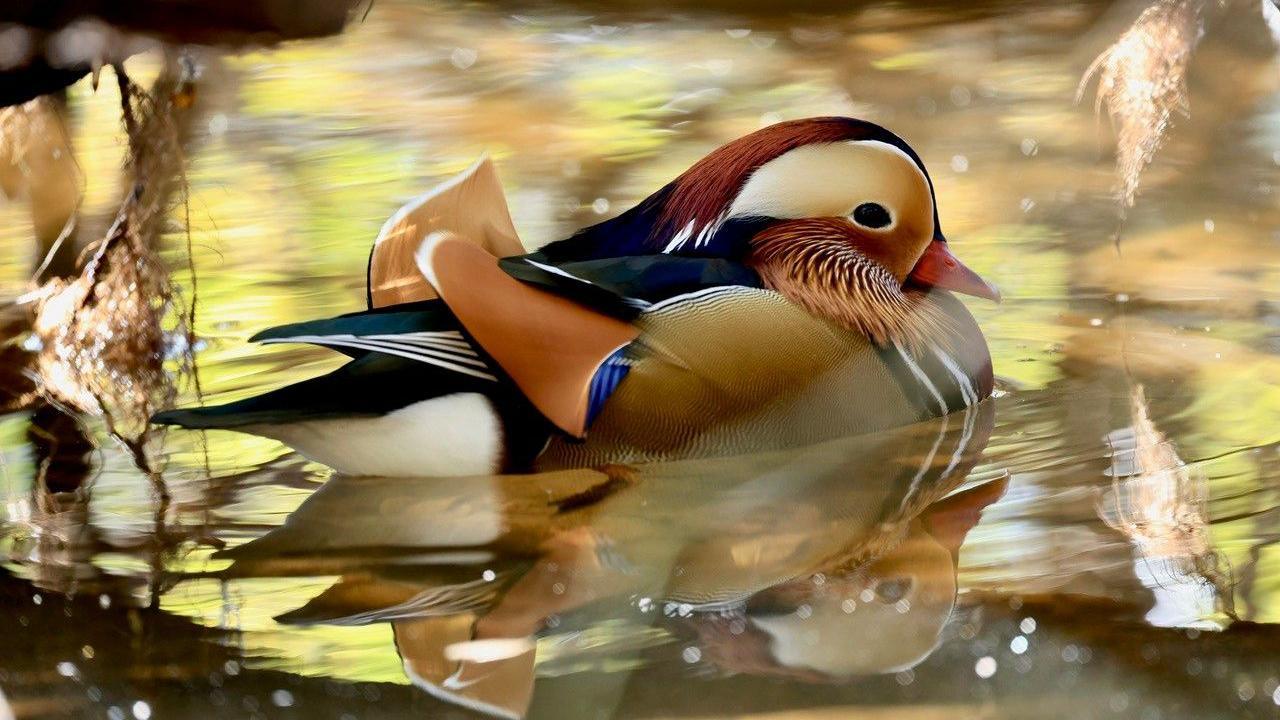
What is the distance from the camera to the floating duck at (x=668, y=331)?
1117 millimetres

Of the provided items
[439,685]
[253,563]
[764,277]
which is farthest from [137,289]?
[439,685]

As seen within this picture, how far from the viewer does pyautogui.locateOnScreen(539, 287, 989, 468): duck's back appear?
1.15m

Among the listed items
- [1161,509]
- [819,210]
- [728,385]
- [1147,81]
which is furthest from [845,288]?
[1147,81]

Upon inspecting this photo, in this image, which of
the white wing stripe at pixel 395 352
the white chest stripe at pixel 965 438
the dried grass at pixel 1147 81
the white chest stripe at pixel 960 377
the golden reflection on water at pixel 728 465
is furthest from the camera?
the dried grass at pixel 1147 81

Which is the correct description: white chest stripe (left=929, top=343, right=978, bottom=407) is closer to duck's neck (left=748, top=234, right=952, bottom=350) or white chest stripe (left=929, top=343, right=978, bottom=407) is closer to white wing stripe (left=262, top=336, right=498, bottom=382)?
duck's neck (left=748, top=234, right=952, bottom=350)

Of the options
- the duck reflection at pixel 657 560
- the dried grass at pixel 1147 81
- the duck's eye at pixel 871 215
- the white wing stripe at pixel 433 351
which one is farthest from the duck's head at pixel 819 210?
the dried grass at pixel 1147 81

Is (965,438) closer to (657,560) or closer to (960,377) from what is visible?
(960,377)

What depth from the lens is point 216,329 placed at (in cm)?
163

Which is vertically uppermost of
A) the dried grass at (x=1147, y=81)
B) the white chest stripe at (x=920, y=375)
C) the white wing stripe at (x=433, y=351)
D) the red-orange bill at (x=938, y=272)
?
the white wing stripe at (x=433, y=351)

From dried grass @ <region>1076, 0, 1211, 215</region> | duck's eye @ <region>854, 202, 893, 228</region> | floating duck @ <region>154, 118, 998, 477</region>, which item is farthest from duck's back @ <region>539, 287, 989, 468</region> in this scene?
dried grass @ <region>1076, 0, 1211, 215</region>

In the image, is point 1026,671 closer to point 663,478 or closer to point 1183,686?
point 1183,686

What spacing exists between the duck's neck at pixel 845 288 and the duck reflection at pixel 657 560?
0.09 meters

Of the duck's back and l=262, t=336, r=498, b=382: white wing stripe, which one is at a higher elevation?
l=262, t=336, r=498, b=382: white wing stripe

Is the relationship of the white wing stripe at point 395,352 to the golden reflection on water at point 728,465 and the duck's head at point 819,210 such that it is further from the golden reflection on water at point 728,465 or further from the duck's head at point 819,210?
the duck's head at point 819,210
